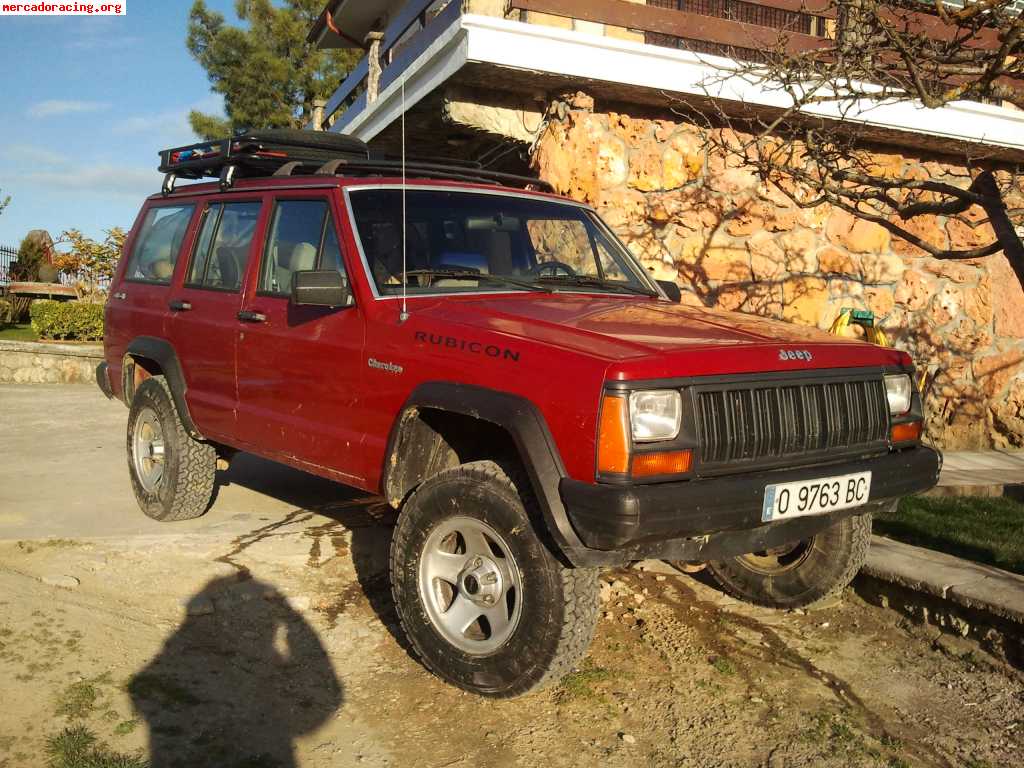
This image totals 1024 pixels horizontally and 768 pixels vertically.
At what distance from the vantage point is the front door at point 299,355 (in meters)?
3.93

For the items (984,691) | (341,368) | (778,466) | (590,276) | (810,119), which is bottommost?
(984,691)

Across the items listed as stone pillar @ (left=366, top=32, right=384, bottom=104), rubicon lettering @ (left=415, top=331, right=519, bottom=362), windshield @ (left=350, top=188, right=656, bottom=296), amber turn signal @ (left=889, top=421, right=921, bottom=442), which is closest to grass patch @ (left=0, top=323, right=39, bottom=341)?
stone pillar @ (left=366, top=32, right=384, bottom=104)

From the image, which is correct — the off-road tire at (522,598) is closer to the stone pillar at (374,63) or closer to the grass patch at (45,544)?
the grass patch at (45,544)

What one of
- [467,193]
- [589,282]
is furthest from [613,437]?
[467,193]

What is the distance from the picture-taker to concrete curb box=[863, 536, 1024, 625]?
12.2ft

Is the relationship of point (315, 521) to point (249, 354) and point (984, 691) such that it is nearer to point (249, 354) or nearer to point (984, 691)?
point (249, 354)

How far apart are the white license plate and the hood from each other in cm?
42

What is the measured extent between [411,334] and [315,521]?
2.34 meters

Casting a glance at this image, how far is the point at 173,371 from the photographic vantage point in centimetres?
517

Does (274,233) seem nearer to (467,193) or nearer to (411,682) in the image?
(467,193)

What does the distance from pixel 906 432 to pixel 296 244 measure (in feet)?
9.49

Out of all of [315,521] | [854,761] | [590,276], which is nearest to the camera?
[854,761]

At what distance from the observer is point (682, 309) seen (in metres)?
4.06

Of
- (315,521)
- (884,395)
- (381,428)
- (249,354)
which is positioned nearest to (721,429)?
(884,395)
